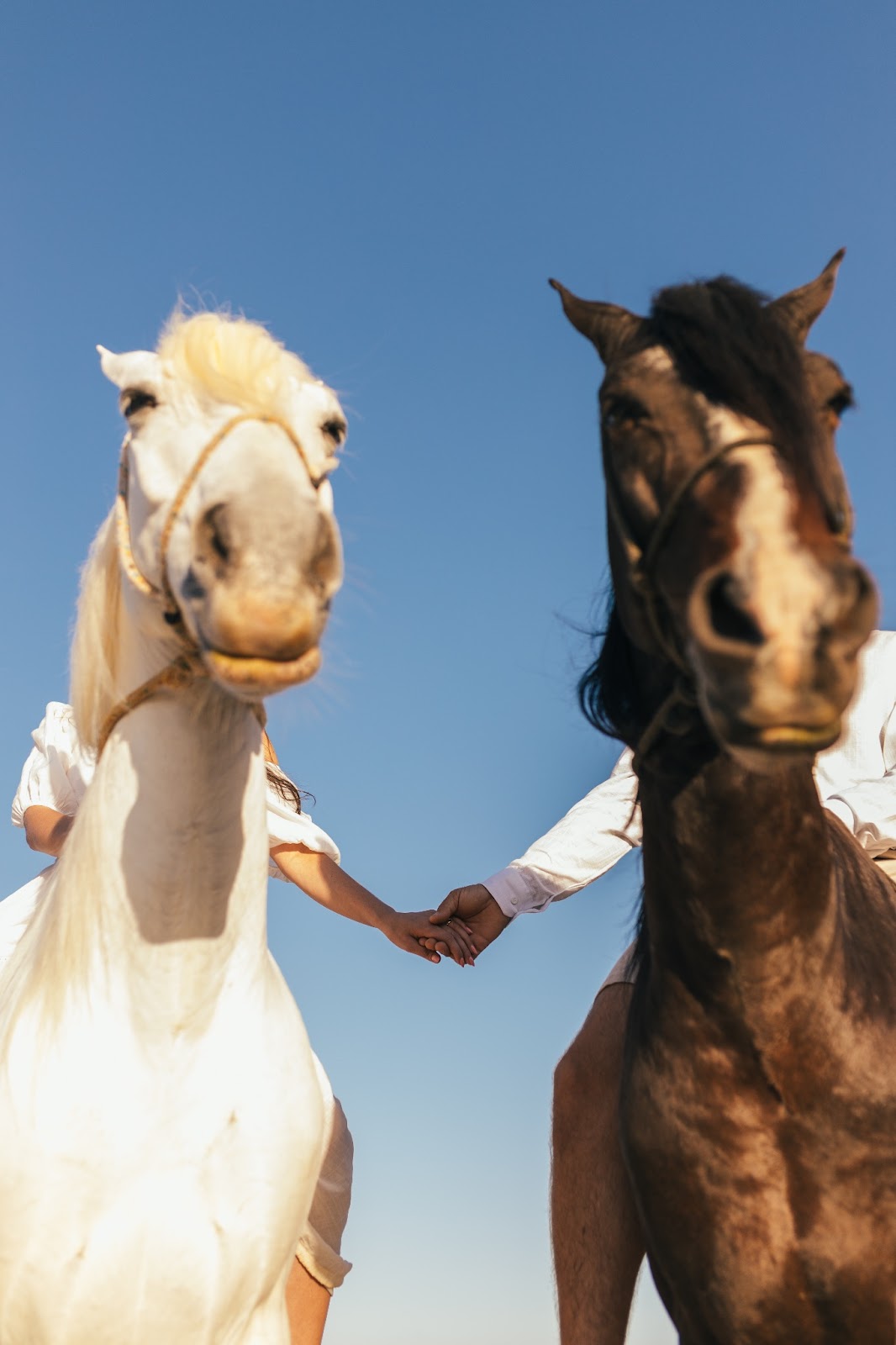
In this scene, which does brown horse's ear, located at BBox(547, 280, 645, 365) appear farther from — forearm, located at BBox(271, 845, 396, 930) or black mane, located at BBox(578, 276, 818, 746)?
forearm, located at BBox(271, 845, 396, 930)

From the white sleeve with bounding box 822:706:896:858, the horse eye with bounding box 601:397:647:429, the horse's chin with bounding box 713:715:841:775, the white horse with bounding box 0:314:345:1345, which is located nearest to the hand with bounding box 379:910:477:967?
the white sleeve with bounding box 822:706:896:858

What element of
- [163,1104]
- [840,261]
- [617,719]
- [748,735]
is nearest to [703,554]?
[748,735]

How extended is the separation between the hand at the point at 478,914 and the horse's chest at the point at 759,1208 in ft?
6.42

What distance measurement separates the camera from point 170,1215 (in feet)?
9.47

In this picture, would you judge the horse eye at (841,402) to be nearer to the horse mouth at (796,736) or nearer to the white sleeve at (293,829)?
the horse mouth at (796,736)

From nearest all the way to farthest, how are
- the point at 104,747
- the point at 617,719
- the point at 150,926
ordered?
the point at 150,926, the point at 104,747, the point at 617,719

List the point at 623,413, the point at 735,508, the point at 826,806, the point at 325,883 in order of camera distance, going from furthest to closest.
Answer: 1. the point at 325,883
2. the point at 826,806
3. the point at 623,413
4. the point at 735,508

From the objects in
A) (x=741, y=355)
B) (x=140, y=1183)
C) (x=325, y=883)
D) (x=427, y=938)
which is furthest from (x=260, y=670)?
(x=427, y=938)

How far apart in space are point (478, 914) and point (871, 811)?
1724 millimetres

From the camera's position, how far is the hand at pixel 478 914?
17.6 ft

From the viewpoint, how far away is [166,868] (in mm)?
3092

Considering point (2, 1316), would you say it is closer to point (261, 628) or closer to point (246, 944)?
point (246, 944)

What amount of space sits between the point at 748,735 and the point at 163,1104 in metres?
1.49

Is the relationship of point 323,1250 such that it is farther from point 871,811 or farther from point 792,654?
point 792,654
